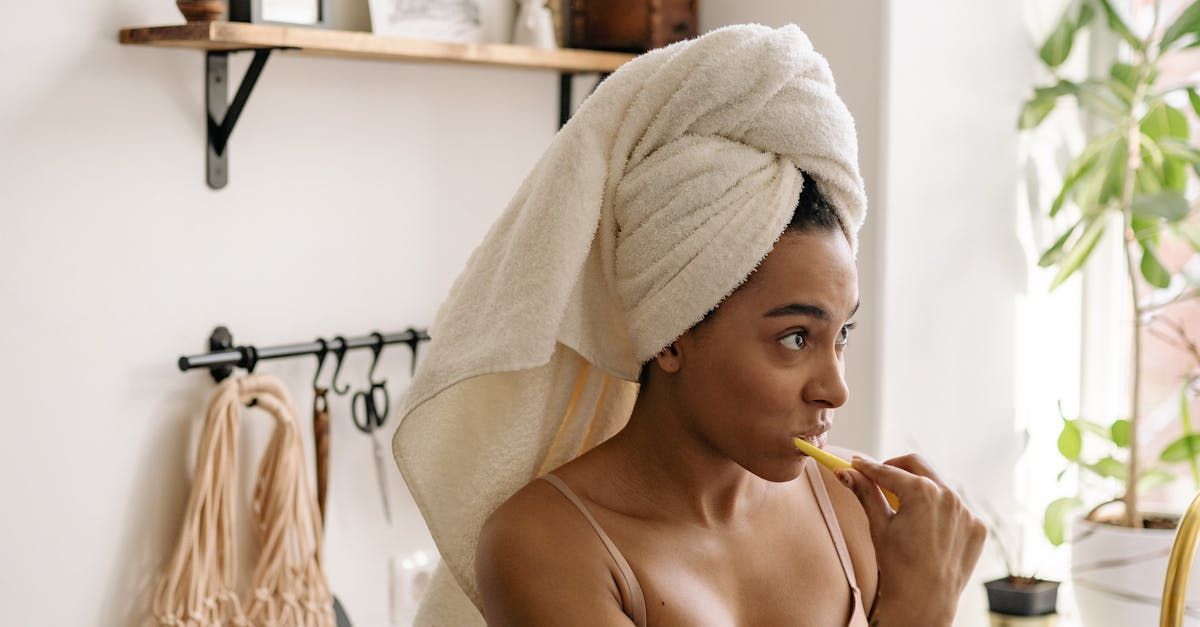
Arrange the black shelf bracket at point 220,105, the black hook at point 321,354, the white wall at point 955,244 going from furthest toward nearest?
1. the white wall at point 955,244
2. the black hook at point 321,354
3. the black shelf bracket at point 220,105

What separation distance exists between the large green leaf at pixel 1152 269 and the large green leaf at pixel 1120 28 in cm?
32

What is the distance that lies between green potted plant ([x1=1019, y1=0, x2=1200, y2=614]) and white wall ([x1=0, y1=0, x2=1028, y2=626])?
10 cm

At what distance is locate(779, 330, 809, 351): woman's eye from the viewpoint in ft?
3.55

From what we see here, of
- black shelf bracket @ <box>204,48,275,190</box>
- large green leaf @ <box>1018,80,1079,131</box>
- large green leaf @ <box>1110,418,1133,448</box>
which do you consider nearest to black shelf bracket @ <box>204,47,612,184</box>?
black shelf bracket @ <box>204,48,275,190</box>

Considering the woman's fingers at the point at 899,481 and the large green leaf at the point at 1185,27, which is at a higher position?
the large green leaf at the point at 1185,27

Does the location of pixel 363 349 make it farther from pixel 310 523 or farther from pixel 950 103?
pixel 950 103

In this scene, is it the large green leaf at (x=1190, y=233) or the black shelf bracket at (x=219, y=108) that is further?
the large green leaf at (x=1190, y=233)

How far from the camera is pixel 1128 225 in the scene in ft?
7.31

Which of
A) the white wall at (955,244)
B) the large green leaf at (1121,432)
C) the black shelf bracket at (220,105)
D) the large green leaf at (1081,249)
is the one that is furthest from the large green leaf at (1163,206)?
the black shelf bracket at (220,105)

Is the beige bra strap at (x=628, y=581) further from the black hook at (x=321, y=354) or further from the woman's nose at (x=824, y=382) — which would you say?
the black hook at (x=321, y=354)

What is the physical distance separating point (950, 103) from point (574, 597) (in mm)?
1372

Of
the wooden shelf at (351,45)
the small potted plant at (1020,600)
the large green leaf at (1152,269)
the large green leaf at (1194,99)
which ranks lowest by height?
the small potted plant at (1020,600)

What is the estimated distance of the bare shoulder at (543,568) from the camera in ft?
3.51

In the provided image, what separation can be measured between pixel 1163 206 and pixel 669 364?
1.28 m
